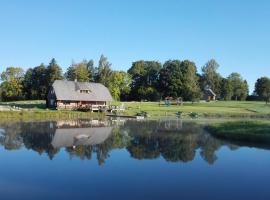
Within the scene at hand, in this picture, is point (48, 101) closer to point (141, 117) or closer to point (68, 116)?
point (68, 116)

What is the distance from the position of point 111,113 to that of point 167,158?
4694 cm

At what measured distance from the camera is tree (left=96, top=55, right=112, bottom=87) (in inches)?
3893

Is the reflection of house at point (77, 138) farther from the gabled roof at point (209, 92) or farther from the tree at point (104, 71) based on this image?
the gabled roof at point (209, 92)

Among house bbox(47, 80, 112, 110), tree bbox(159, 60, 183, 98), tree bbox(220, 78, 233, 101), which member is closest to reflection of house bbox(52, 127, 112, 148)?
house bbox(47, 80, 112, 110)

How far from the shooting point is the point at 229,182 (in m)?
18.0

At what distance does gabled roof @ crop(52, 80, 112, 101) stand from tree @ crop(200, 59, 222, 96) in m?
64.9

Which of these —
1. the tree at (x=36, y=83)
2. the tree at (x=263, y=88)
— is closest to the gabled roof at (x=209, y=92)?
the tree at (x=263, y=88)

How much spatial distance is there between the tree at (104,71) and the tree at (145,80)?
620 inches

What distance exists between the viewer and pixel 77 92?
249 ft

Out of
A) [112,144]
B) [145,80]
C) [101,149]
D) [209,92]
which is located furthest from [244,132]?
[209,92]

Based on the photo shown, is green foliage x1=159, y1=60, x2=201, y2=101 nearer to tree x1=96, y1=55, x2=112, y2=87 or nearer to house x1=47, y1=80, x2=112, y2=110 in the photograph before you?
tree x1=96, y1=55, x2=112, y2=87

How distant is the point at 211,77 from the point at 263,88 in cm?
2119

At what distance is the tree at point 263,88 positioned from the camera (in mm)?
136087

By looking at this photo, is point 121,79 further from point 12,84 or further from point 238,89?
point 238,89
